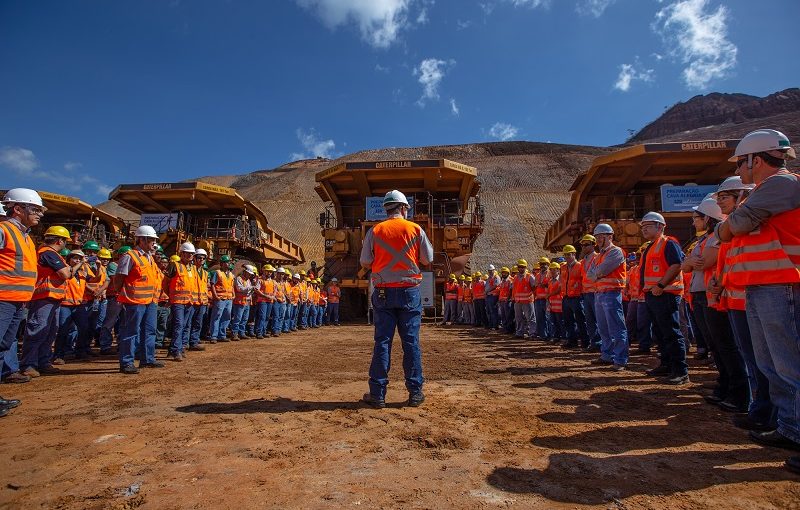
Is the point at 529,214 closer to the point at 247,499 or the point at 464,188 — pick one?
the point at 464,188

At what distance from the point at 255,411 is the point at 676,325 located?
416 centimetres

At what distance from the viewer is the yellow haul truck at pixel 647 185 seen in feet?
39.4

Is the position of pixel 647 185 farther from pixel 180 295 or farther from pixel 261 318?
pixel 180 295

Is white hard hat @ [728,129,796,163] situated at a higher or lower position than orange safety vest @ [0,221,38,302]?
higher

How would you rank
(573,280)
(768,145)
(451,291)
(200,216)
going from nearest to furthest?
(768,145)
(573,280)
(451,291)
(200,216)

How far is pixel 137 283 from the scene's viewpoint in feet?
15.6

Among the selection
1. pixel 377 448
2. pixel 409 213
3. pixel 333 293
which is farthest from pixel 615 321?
pixel 333 293

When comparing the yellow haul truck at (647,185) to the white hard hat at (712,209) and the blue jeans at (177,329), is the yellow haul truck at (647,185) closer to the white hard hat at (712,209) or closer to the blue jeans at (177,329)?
the white hard hat at (712,209)

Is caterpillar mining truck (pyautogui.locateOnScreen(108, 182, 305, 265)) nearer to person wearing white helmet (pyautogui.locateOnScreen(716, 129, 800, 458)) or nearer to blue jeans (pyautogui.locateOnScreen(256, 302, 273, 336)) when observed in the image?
blue jeans (pyautogui.locateOnScreen(256, 302, 273, 336))

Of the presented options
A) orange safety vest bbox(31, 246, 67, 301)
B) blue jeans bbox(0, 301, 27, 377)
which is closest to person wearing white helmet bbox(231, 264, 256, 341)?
orange safety vest bbox(31, 246, 67, 301)

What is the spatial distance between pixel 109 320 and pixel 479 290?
9660 millimetres

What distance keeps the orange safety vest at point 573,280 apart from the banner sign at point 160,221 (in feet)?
48.3

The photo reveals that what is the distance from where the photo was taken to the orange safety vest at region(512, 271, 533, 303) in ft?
30.7

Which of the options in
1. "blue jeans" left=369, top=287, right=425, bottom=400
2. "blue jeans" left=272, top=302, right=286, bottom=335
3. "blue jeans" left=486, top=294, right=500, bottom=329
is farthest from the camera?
"blue jeans" left=486, top=294, right=500, bottom=329
